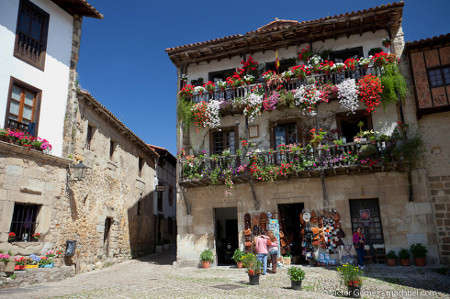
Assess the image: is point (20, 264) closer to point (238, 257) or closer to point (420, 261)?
point (238, 257)

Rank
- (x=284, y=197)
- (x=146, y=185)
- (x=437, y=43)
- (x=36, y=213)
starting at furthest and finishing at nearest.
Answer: (x=146, y=185) < (x=284, y=197) < (x=437, y=43) < (x=36, y=213)

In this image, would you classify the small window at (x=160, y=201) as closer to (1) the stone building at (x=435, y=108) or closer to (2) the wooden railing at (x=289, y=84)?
(2) the wooden railing at (x=289, y=84)

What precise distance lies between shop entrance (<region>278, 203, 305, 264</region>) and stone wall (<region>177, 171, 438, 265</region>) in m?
0.99

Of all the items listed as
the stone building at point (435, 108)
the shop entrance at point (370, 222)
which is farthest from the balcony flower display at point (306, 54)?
the shop entrance at point (370, 222)

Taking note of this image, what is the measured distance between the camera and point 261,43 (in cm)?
1522

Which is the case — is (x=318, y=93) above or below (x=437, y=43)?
below

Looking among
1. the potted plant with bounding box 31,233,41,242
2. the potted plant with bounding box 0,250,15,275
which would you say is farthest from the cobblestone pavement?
the potted plant with bounding box 31,233,41,242

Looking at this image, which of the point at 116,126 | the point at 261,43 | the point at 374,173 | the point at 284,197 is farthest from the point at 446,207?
the point at 116,126

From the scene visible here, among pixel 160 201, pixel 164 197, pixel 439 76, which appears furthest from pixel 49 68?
pixel 439 76

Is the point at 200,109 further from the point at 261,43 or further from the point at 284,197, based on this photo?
the point at 284,197

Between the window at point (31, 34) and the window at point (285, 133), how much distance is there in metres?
9.56

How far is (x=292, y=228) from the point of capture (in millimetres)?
14680

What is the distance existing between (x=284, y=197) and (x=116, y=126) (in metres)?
9.54

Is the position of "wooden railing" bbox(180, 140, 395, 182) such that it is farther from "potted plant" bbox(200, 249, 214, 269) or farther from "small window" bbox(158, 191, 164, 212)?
"small window" bbox(158, 191, 164, 212)
